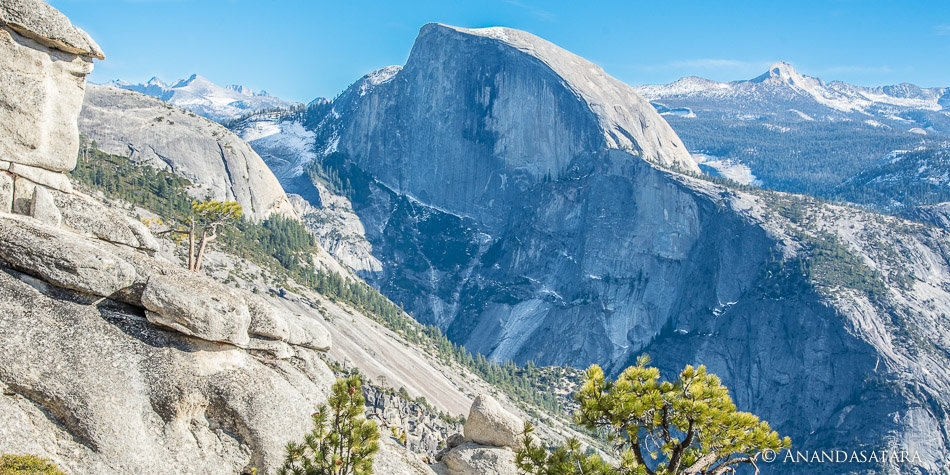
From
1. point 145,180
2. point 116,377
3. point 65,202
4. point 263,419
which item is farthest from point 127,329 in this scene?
point 145,180

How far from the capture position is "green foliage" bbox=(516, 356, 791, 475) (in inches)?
786

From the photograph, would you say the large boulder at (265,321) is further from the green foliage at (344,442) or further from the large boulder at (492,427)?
the large boulder at (492,427)

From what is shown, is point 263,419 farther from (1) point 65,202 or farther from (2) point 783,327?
(2) point 783,327

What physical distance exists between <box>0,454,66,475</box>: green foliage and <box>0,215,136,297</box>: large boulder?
18.5 feet

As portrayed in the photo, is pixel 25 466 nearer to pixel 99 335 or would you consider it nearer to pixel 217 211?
pixel 99 335

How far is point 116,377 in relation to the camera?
940 inches

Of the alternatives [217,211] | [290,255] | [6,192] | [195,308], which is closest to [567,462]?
[195,308]

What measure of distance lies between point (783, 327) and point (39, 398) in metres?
201

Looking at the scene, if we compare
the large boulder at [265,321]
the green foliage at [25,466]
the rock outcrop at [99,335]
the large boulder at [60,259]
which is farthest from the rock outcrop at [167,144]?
the green foliage at [25,466]

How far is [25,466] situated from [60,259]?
6624 mm

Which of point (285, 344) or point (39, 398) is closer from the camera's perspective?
point (39, 398)

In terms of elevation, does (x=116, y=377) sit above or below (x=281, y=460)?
above

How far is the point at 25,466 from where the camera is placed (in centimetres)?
2041

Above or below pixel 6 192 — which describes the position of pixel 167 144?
below
